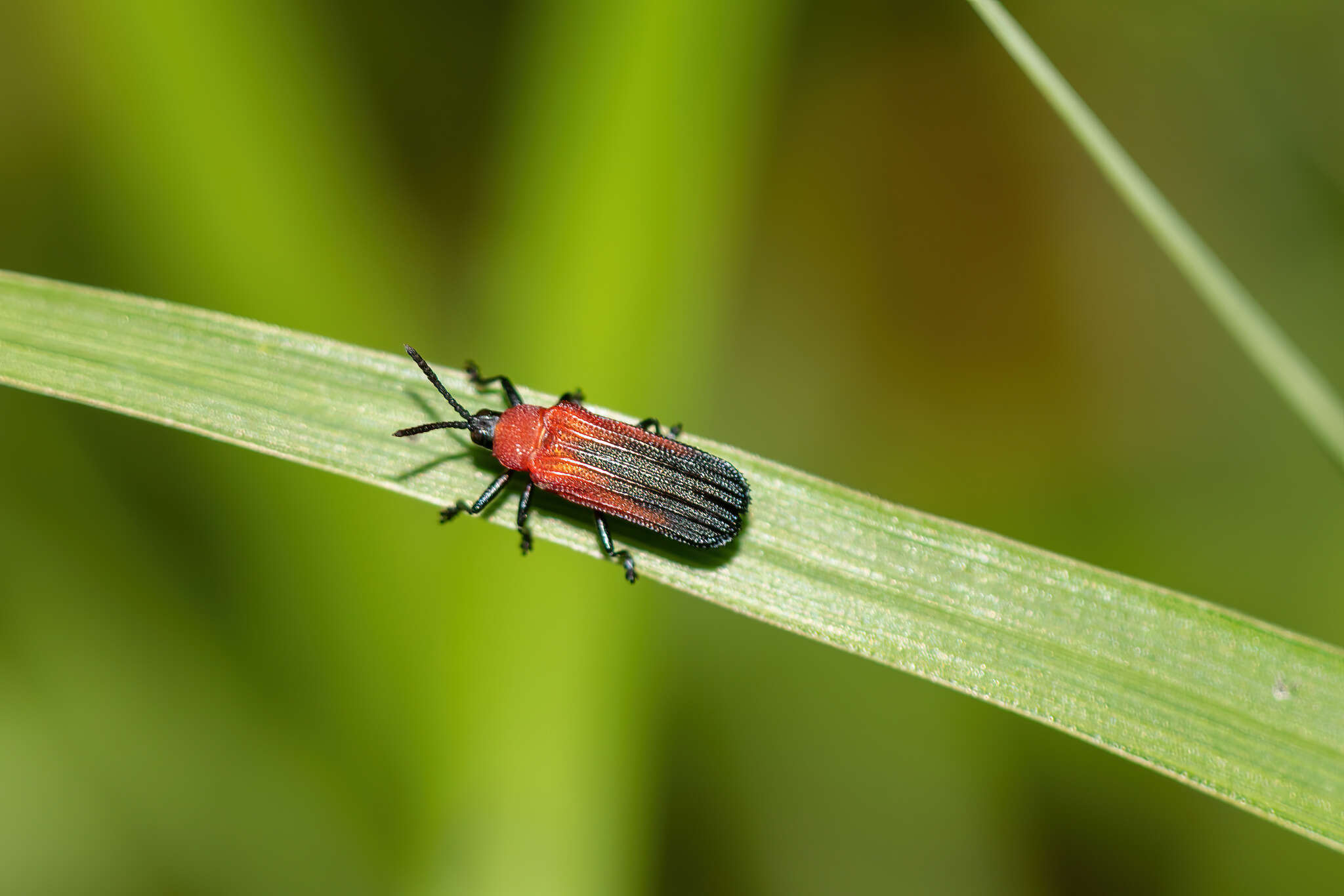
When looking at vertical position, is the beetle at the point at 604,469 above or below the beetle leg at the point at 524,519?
above

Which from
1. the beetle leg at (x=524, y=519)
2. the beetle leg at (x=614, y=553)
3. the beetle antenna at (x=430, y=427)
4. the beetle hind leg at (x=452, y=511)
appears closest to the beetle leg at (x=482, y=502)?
the beetle hind leg at (x=452, y=511)

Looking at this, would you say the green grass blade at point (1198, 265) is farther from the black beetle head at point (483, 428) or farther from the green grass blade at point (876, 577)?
the black beetle head at point (483, 428)

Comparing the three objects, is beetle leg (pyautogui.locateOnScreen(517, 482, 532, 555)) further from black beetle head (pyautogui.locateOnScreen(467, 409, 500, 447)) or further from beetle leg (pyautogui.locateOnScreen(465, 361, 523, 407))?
beetle leg (pyautogui.locateOnScreen(465, 361, 523, 407))

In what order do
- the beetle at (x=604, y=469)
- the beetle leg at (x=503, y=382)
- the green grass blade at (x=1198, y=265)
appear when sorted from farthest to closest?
the beetle leg at (x=503, y=382), the beetle at (x=604, y=469), the green grass blade at (x=1198, y=265)

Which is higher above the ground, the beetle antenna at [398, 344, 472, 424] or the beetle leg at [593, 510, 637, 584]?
the beetle antenna at [398, 344, 472, 424]

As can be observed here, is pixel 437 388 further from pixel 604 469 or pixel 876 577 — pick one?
pixel 876 577

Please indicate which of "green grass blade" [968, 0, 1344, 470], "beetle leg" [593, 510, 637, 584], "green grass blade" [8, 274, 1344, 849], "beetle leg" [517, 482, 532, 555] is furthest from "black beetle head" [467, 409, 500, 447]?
"green grass blade" [968, 0, 1344, 470]

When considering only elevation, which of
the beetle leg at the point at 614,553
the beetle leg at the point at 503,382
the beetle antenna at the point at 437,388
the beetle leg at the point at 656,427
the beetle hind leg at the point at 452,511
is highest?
the beetle leg at the point at 656,427
